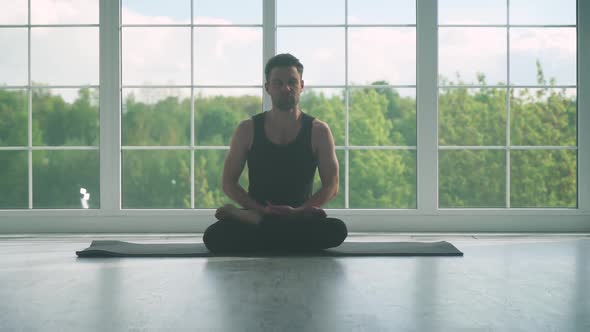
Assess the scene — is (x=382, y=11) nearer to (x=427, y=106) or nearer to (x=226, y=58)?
(x=226, y=58)

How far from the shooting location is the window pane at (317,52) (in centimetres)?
1703

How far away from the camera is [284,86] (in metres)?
3.60

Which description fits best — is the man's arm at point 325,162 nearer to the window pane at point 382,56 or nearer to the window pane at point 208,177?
the window pane at point 208,177

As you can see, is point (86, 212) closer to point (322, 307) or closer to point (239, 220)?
point (239, 220)

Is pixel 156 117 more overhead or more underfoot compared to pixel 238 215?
more overhead

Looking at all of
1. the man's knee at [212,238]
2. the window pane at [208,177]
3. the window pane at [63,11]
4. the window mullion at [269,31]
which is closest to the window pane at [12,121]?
the window pane at [63,11]

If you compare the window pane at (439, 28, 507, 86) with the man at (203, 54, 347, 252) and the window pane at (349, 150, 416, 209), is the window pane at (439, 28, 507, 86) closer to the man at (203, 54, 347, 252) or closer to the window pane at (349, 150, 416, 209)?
the window pane at (349, 150, 416, 209)

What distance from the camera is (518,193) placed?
17.1 meters

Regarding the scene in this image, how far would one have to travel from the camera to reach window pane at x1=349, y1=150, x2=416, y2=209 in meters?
17.5

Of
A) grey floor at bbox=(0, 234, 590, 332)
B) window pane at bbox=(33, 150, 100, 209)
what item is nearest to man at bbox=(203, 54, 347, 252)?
grey floor at bbox=(0, 234, 590, 332)

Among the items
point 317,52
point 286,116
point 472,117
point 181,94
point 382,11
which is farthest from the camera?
point 181,94

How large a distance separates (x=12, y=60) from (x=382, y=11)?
348 inches

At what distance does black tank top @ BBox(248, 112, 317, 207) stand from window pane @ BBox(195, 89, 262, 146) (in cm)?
1378

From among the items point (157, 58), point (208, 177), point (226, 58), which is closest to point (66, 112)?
point (157, 58)
